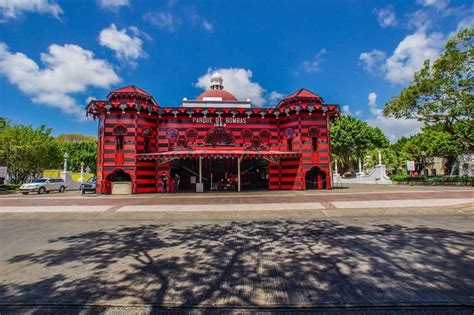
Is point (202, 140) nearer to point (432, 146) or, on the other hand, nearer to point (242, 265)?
point (242, 265)

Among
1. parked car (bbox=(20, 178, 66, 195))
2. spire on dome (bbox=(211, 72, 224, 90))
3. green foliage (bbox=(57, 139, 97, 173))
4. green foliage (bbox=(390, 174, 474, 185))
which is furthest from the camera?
green foliage (bbox=(57, 139, 97, 173))

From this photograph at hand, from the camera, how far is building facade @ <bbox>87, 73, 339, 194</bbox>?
21.6 meters

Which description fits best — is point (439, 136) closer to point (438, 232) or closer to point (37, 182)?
point (438, 232)

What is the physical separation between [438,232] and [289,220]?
14.7 ft

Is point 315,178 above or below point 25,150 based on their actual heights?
below

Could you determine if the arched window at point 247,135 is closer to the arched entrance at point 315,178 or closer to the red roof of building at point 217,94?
the arched entrance at point 315,178

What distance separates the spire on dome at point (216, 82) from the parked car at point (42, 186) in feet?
71.3

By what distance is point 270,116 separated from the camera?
80.7 feet

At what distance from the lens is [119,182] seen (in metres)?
21.0

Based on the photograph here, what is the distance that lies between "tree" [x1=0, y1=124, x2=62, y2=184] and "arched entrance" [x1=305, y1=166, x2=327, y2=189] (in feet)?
111

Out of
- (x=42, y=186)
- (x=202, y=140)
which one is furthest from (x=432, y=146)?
(x=42, y=186)

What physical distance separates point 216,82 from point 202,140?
535 inches

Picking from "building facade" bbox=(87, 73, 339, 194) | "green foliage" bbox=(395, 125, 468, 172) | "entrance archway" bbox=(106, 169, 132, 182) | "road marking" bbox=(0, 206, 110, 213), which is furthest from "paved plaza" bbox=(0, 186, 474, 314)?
"green foliage" bbox=(395, 125, 468, 172)

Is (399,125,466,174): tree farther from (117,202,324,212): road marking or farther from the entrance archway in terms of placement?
the entrance archway
